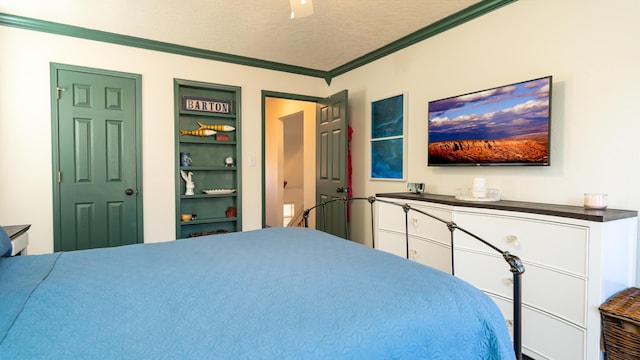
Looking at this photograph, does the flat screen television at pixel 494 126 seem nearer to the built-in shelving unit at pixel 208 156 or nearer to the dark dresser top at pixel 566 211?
the dark dresser top at pixel 566 211

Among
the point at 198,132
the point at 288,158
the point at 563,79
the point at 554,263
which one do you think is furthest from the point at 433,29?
the point at 288,158

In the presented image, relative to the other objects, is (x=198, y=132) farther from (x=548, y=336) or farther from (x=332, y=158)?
(x=548, y=336)

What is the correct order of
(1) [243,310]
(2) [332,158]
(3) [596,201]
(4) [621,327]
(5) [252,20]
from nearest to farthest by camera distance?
(1) [243,310], (4) [621,327], (3) [596,201], (5) [252,20], (2) [332,158]

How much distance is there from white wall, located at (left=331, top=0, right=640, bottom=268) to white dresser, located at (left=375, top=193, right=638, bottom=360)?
35cm

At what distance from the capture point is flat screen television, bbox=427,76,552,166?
225 centimetres

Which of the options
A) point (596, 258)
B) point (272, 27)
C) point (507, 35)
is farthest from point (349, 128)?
point (596, 258)

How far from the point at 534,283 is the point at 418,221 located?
971 mm

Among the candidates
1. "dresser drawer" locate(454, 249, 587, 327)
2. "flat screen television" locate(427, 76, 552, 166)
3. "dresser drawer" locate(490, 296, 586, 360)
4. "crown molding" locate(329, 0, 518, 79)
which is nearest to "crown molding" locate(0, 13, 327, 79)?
"crown molding" locate(329, 0, 518, 79)

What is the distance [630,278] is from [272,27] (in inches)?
131

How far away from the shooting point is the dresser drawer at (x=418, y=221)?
2531 millimetres

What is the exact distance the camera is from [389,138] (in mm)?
3674

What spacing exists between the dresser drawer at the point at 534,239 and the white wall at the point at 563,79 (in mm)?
509

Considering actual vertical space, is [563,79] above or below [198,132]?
above

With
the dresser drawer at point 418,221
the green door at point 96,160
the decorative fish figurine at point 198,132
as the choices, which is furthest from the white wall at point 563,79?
the green door at point 96,160
